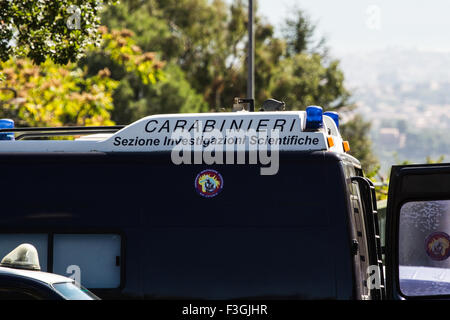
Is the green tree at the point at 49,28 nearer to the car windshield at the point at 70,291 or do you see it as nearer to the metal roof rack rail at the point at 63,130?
the metal roof rack rail at the point at 63,130

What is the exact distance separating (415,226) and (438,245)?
9.6 inches

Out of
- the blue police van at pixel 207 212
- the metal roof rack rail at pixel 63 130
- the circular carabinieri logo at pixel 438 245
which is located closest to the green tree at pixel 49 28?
the metal roof rack rail at pixel 63 130

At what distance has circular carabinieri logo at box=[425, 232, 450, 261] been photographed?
22.2 feet

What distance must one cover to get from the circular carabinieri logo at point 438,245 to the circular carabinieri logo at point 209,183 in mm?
1714

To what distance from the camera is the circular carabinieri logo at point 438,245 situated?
6.76m

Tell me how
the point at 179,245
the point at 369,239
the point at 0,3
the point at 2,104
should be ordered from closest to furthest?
the point at 179,245 < the point at 369,239 < the point at 0,3 < the point at 2,104

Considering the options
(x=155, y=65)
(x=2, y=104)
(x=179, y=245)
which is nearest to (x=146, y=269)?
(x=179, y=245)

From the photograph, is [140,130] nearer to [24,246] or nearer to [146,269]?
[146,269]

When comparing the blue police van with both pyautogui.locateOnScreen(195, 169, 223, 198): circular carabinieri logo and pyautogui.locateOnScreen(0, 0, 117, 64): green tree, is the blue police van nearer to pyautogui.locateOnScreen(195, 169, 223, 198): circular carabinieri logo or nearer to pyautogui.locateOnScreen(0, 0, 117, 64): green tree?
pyautogui.locateOnScreen(195, 169, 223, 198): circular carabinieri logo

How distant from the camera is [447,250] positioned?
6.77 m

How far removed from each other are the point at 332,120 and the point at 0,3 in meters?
6.25

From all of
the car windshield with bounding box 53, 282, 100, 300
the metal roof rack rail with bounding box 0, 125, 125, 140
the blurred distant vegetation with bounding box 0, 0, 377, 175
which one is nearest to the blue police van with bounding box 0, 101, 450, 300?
the metal roof rack rail with bounding box 0, 125, 125, 140

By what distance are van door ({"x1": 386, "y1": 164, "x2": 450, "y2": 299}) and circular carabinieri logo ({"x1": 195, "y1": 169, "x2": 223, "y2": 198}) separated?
1366 mm

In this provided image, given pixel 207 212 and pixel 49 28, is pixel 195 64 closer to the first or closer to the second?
pixel 49 28
